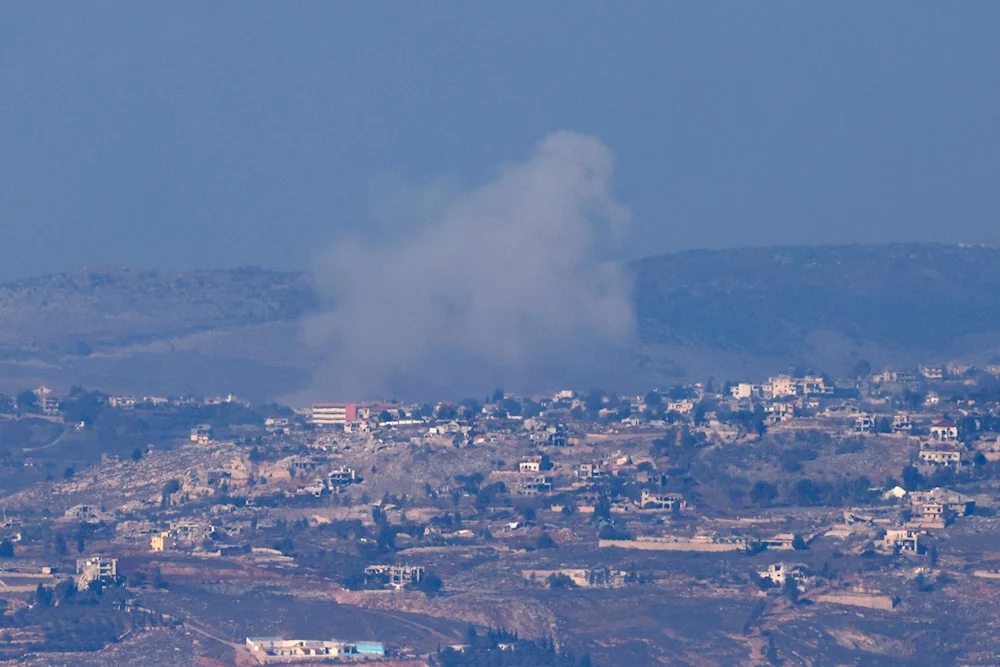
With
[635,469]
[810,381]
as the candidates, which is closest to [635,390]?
[810,381]

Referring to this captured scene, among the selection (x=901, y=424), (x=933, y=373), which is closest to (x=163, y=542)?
(x=901, y=424)

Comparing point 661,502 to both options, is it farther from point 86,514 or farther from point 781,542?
point 86,514

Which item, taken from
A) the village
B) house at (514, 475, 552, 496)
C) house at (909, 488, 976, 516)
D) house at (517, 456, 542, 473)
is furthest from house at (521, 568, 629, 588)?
house at (517, 456, 542, 473)

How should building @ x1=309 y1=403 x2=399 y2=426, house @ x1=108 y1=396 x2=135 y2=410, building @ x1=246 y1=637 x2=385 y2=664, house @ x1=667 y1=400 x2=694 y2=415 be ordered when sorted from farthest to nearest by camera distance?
house @ x1=108 y1=396 x2=135 y2=410 → house @ x1=667 y1=400 x2=694 y2=415 → building @ x1=309 y1=403 x2=399 y2=426 → building @ x1=246 y1=637 x2=385 y2=664

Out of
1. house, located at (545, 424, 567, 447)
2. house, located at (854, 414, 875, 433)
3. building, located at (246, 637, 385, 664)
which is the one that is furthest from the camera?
house, located at (545, 424, 567, 447)

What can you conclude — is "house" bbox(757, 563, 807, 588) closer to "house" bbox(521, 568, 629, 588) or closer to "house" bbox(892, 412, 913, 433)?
"house" bbox(521, 568, 629, 588)
